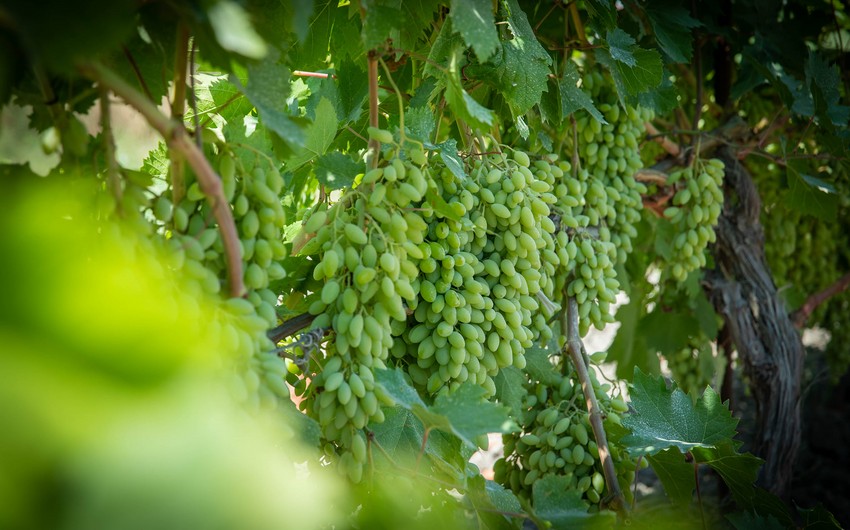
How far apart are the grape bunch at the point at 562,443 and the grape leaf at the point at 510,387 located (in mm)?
82

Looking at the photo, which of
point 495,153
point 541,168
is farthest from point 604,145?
point 495,153

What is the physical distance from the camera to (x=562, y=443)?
119 centimetres

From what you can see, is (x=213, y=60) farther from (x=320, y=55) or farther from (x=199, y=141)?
(x=320, y=55)

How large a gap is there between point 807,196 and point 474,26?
4.32 feet

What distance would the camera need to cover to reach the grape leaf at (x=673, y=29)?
146cm

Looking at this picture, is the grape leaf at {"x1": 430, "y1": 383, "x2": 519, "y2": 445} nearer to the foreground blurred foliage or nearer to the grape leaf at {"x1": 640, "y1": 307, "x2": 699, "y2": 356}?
the foreground blurred foliage

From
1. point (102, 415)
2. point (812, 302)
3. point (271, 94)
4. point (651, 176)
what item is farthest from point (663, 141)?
point (102, 415)

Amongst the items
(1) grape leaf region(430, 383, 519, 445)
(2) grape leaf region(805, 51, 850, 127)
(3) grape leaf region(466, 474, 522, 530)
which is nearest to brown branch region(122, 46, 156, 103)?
(1) grape leaf region(430, 383, 519, 445)

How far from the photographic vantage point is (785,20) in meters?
1.89

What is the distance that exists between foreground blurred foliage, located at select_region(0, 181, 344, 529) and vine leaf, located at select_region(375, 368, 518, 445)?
0.37 m

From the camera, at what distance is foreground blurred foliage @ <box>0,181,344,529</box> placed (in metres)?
0.37

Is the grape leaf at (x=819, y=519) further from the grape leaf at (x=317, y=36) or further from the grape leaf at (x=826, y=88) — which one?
the grape leaf at (x=317, y=36)

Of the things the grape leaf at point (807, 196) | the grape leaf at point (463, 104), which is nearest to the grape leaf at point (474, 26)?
the grape leaf at point (463, 104)

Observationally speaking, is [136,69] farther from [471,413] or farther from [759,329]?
[759,329]
